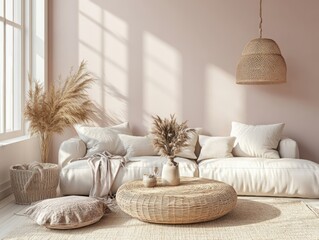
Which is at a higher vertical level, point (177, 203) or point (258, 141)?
point (258, 141)

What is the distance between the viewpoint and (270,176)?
5039 millimetres

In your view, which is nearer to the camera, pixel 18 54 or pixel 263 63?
pixel 263 63

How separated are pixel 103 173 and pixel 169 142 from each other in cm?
111

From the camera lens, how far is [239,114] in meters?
6.11

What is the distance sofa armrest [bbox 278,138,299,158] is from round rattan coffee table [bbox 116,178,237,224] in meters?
1.71

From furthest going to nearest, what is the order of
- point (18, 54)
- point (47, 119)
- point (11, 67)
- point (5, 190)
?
point (18, 54) < point (11, 67) < point (47, 119) < point (5, 190)

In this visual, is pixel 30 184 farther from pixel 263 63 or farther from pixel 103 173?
pixel 263 63

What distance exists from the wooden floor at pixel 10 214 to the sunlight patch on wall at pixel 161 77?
1796 millimetres

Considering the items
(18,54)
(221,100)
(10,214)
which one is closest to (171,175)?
(10,214)

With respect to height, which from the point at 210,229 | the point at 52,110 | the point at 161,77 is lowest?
the point at 210,229

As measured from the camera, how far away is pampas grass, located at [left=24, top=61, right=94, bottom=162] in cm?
534

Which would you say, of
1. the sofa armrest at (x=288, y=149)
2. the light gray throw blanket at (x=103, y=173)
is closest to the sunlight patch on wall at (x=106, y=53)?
the light gray throw blanket at (x=103, y=173)

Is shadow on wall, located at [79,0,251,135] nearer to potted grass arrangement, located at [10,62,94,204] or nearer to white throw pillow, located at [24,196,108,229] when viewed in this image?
potted grass arrangement, located at [10,62,94,204]

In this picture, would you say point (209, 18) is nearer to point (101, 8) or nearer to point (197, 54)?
point (197, 54)
